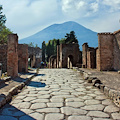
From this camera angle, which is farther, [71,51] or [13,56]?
[71,51]

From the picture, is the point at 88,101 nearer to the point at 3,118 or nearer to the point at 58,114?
the point at 58,114

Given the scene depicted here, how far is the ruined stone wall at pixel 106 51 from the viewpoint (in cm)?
1375

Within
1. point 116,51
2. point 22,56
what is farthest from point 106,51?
point 22,56

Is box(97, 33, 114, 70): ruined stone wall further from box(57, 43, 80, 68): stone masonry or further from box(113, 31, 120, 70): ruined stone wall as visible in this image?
box(57, 43, 80, 68): stone masonry

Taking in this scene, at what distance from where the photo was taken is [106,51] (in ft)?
45.3

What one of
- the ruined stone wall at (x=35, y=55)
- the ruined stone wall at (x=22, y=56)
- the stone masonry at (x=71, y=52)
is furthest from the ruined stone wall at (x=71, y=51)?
the ruined stone wall at (x=22, y=56)

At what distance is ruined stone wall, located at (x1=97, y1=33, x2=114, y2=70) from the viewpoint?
1375cm

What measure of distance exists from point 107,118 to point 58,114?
904 mm

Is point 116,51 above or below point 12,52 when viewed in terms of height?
above

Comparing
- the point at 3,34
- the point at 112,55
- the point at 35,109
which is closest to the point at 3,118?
the point at 35,109

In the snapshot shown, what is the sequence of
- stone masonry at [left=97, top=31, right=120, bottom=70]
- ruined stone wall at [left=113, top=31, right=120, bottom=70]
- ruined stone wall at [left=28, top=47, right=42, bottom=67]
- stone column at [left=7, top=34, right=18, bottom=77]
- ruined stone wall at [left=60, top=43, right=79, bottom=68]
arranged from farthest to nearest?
1. ruined stone wall at [left=60, top=43, right=79, bottom=68]
2. ruined stone wall at [left=28, top=47, right=42, bottom=67]
3. stone masonry at [left=97, top=31, right=120, bottom=70]
4. ruined stone wall at [left=113, top=31, right=120, bottom=70]
5. stone column at [left=7, top=34, right=18, bottom=77]

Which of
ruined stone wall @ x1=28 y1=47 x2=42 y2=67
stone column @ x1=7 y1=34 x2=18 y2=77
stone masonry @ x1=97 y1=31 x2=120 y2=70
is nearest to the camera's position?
stone column @ x1=7 y1=34 x2=18 y2=77

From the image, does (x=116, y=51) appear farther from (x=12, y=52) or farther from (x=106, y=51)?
(x=12, y=52)

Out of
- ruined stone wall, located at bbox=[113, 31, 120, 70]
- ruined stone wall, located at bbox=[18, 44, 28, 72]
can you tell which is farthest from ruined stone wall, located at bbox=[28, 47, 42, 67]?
ruined stone wall, located at bbox=[113, 31, 120, 70]
